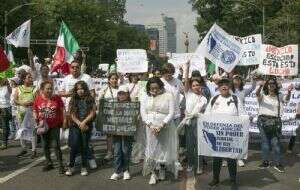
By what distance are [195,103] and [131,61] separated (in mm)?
6193

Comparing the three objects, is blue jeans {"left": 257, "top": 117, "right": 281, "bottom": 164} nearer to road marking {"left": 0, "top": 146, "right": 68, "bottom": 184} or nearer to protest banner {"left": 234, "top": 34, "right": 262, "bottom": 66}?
road marking {"left": 0, "top": 146, "right": 68, "bottom": 184}

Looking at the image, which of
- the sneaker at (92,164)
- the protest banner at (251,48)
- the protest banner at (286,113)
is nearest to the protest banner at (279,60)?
the protest banner at (286,113)

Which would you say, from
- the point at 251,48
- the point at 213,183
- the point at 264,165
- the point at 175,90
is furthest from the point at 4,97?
the point at 213,183

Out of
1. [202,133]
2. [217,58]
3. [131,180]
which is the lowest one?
[131,180]

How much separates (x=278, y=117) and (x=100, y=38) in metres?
72.8

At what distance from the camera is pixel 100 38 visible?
273 feet

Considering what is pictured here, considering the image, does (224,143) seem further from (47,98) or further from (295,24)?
(295,24)

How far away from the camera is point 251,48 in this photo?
16.1 metres

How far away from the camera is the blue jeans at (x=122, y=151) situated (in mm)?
10406

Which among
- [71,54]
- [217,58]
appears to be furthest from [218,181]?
[71,54]

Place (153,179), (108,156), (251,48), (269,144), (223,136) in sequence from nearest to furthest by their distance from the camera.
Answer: (223,136) < (153,179) < (269,144) < (108,156) < (251,48)

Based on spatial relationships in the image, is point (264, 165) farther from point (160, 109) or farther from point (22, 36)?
point (22, 36)

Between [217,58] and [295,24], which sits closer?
[217,58]

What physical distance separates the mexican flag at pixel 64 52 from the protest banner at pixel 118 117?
4.22 metres
